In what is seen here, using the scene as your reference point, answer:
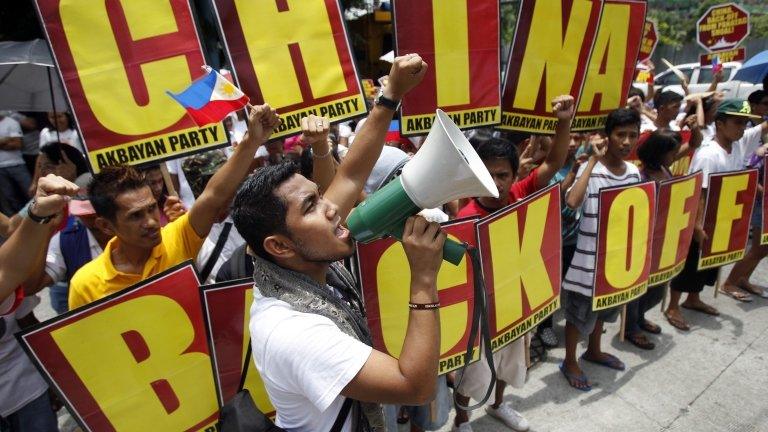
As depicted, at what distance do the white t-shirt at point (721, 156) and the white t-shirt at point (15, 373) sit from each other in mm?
4460

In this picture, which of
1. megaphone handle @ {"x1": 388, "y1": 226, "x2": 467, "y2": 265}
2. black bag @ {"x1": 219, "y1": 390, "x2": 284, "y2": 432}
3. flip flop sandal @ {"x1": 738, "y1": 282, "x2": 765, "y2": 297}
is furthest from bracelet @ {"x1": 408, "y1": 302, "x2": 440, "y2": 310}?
flip flop sandal @ {"x1": 738, "y1": 282, "x2": 765, "y2": 297}

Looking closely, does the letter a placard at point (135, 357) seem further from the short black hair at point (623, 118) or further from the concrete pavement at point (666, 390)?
the short black hair at point (623, 118)

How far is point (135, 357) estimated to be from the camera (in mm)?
1988

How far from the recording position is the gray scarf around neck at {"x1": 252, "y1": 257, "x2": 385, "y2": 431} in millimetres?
1301

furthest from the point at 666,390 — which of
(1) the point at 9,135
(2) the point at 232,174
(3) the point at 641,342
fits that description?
(1) the point at 9,135

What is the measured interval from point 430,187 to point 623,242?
2411 millimetres

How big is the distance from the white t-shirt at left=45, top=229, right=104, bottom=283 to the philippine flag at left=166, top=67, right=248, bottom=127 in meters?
1.02

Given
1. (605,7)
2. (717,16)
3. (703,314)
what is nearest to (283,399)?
(605,7)

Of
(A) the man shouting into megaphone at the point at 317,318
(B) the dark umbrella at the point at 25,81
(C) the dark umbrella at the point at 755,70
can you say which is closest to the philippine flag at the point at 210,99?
(A) the man shouting into megaphone at the point at 317,318

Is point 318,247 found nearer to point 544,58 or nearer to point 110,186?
point 110,186

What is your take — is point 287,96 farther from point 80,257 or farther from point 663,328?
point 663,328

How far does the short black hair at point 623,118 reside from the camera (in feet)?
10.3

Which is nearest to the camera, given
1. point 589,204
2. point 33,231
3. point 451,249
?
point 451,249

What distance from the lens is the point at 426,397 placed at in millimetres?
1195
